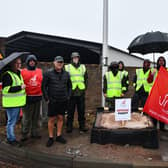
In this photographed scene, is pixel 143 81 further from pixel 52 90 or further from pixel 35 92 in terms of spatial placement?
pixel 35 92

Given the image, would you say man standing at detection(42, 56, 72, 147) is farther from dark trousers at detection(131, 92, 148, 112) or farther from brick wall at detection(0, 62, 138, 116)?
brick wall at detection(0, 62, 138, 116)

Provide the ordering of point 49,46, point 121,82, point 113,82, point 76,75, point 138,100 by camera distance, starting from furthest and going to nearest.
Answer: point 49,46, point 138,100, point 121,82, point 113,82, point 76,75

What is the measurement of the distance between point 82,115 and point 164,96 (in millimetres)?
2036

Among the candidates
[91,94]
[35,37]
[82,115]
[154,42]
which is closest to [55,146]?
[82,115]

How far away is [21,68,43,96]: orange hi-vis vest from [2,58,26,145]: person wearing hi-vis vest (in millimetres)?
265

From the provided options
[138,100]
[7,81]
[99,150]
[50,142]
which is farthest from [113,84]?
[7,81]

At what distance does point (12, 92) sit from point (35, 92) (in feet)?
2.10

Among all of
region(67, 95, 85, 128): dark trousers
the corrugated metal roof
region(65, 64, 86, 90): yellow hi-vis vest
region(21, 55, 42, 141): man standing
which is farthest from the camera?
the corrugated metal roof

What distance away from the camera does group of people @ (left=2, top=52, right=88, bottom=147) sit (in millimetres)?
4781

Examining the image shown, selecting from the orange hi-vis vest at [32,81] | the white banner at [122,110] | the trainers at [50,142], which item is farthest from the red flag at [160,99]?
the orange hi-vis vest at [32,81]

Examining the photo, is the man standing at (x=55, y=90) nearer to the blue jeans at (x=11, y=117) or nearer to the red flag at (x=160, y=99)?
the blue jeans at (x=11, y=117)

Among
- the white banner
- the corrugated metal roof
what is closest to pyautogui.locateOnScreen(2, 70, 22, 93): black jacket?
the white banner

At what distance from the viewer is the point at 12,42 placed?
1395 centimetres

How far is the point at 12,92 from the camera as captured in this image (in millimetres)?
4754
